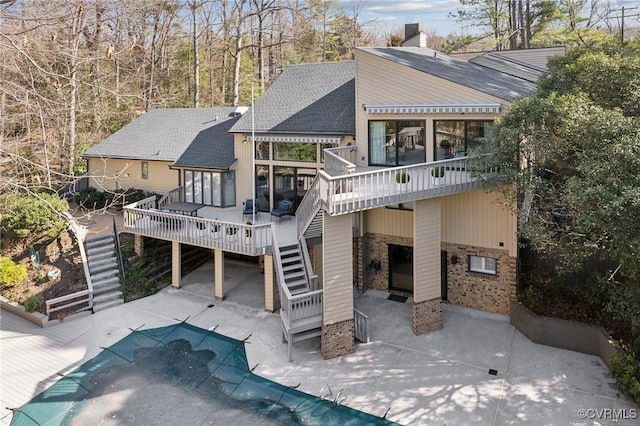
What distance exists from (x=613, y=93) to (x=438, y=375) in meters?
8.62

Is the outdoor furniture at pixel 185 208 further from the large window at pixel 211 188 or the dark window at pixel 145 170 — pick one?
the dark window at pixel 145 170

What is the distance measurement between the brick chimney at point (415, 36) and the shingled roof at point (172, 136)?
9.70 metres

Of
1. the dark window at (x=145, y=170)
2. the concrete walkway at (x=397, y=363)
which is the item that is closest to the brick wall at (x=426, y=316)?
the concrete walkway at (x=397, y=363)

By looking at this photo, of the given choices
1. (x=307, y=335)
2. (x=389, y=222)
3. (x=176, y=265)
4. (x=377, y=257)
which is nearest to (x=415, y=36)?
(x=389, y=222)

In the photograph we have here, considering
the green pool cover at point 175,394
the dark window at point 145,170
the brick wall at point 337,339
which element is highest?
the dark window at point 145,170

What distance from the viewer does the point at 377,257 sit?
17.5 metres

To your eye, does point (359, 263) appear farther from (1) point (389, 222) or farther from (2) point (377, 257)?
(1) point (389, 222)

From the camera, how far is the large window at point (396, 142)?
51.8 ft

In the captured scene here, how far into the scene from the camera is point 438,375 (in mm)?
12320

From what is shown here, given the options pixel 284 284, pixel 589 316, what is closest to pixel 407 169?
pixel 284 284

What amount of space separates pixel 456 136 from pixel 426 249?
4.03 meters

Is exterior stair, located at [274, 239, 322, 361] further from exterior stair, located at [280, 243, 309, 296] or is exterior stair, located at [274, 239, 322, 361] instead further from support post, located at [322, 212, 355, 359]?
support post, located at [322, 212, 355, 359]

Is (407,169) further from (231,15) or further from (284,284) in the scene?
(231,15)

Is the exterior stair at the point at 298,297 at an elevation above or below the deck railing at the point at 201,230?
below
